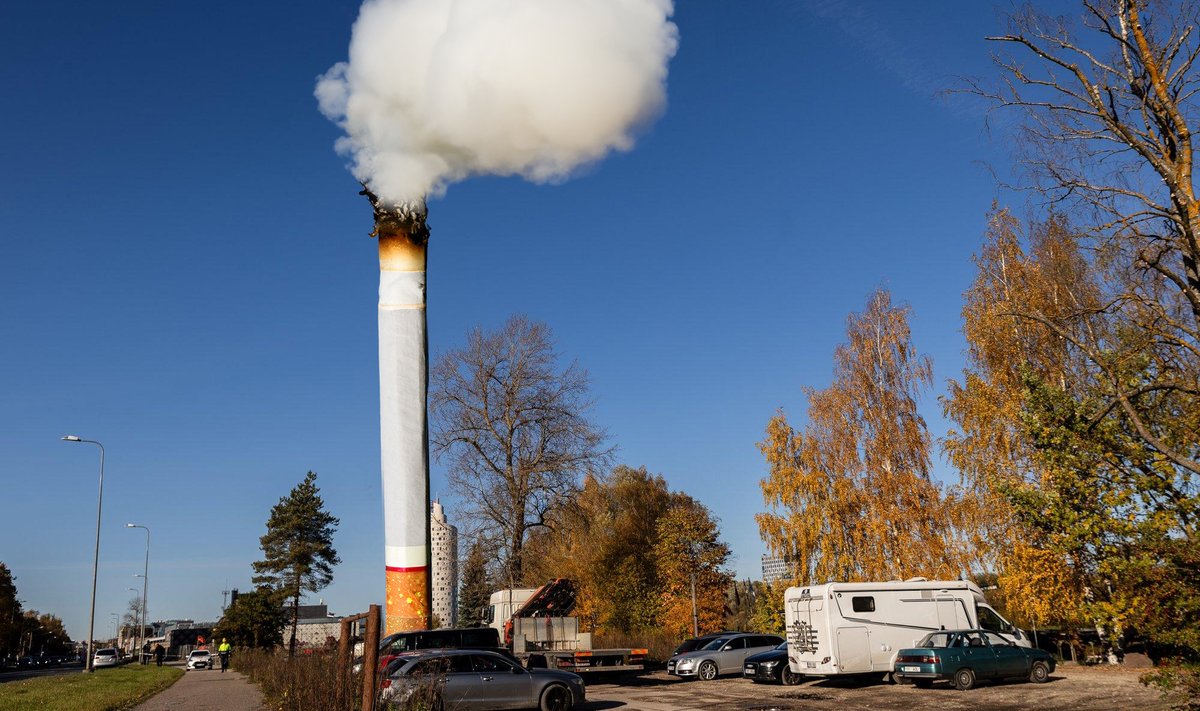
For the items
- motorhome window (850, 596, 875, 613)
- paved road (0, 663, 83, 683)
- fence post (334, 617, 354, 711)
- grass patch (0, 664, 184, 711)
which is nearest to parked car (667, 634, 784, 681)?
motorhome window (850, 596, 875, 613)

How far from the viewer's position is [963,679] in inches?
790

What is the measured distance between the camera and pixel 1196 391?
9.87 m

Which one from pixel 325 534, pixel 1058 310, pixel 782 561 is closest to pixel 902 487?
pixel 782 561

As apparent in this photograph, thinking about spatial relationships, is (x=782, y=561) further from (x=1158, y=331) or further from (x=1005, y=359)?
(x=1158, y=331)

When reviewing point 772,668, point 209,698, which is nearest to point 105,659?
point 209,698

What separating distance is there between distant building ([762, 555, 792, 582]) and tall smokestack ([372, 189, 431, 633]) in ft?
63.3

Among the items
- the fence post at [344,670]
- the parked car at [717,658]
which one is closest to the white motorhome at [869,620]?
the parked car at [717,658]

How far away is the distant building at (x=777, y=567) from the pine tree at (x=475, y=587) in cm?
1213

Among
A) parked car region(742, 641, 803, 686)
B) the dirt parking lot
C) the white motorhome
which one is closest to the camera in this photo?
the dirt parking lot

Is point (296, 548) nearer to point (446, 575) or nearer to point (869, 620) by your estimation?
point (446, 575)

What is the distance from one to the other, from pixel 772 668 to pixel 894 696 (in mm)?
4769

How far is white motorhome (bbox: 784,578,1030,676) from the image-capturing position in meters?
21.5

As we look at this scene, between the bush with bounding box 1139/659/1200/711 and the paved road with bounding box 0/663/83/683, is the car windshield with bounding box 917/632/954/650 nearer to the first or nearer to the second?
the bush with bounding box 1139/659/1200/711

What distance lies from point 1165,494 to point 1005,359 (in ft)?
68.6
